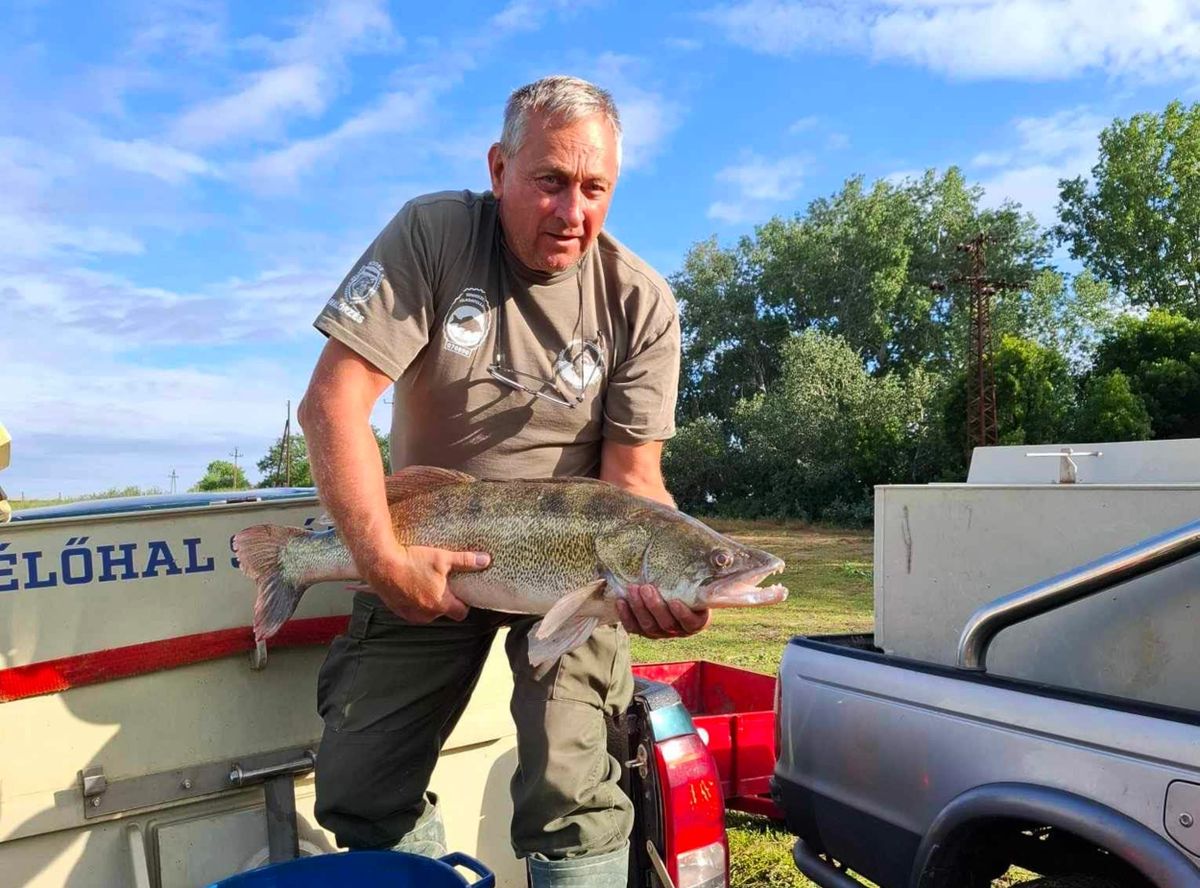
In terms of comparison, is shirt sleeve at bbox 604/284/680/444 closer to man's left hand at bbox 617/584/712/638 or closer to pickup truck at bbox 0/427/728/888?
man's left hand at bbox 617/584/712/638

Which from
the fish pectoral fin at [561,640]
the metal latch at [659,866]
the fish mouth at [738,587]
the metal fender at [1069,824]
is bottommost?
the metal latch at [659,866]

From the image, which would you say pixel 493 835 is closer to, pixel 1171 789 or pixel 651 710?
pixel 651 710

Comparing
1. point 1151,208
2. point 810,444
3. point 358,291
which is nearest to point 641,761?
point 358,291

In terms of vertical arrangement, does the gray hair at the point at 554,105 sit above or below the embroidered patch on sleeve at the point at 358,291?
above

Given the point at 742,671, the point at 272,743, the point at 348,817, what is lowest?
the point at 742,671

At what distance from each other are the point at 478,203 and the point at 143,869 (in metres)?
2.16

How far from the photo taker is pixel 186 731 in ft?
9.62

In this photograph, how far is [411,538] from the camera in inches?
113

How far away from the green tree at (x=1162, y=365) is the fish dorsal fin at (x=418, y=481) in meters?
39.8

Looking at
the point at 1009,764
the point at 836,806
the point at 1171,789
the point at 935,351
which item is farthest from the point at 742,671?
the point at 935,351

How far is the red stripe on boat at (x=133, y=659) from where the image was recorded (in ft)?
8.80

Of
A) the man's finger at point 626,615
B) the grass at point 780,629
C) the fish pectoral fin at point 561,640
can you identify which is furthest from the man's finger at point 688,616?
the grass at point 780,629

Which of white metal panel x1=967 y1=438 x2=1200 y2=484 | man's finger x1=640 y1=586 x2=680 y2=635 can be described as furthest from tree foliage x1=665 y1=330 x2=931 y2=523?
man's finger x1=640 y1=586 x2=680 y2=635

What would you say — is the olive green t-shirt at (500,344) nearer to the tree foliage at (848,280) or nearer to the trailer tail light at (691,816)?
the trailer tail light at (691,816)
